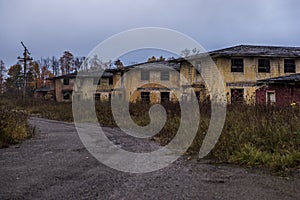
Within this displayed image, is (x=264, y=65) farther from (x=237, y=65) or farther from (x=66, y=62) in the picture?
(x=66, y=62)

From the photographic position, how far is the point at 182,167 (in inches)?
256

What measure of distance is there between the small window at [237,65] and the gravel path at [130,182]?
2297 centimetres

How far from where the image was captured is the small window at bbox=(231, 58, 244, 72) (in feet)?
95.0

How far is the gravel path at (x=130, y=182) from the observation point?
4504mm

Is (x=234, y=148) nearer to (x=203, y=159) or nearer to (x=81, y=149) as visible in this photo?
(x=203, y=159)

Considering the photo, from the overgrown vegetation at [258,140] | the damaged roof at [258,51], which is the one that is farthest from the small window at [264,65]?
the overgrown vegetation at [258,140]

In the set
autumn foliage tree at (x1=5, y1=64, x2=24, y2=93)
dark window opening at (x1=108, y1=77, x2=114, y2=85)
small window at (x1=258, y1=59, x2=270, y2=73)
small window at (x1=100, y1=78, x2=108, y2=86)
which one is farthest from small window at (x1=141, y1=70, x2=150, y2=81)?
autumn foliage tree at (x1=5, y1=64, x2=24, y2=93)

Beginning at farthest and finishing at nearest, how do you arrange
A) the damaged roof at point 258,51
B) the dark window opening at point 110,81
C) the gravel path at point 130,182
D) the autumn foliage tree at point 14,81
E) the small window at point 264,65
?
the autumn foliage tree at point 14,81, the dark window opening at point 110,81, the small window at point 264,65, the damaged roof at point 258,51, the gravel path at point 130,182

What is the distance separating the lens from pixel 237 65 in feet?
95.3

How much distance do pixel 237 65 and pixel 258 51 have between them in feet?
8.80

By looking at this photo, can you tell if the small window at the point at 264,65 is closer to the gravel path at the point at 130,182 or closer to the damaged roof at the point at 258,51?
the damaged roof at the point at 258,51

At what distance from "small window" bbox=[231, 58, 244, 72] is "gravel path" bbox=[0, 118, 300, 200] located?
23.0 meters

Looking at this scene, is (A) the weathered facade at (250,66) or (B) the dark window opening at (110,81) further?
(B) the dark window opening at (110,81)

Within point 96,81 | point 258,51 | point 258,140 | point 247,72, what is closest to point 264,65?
point 258,51
